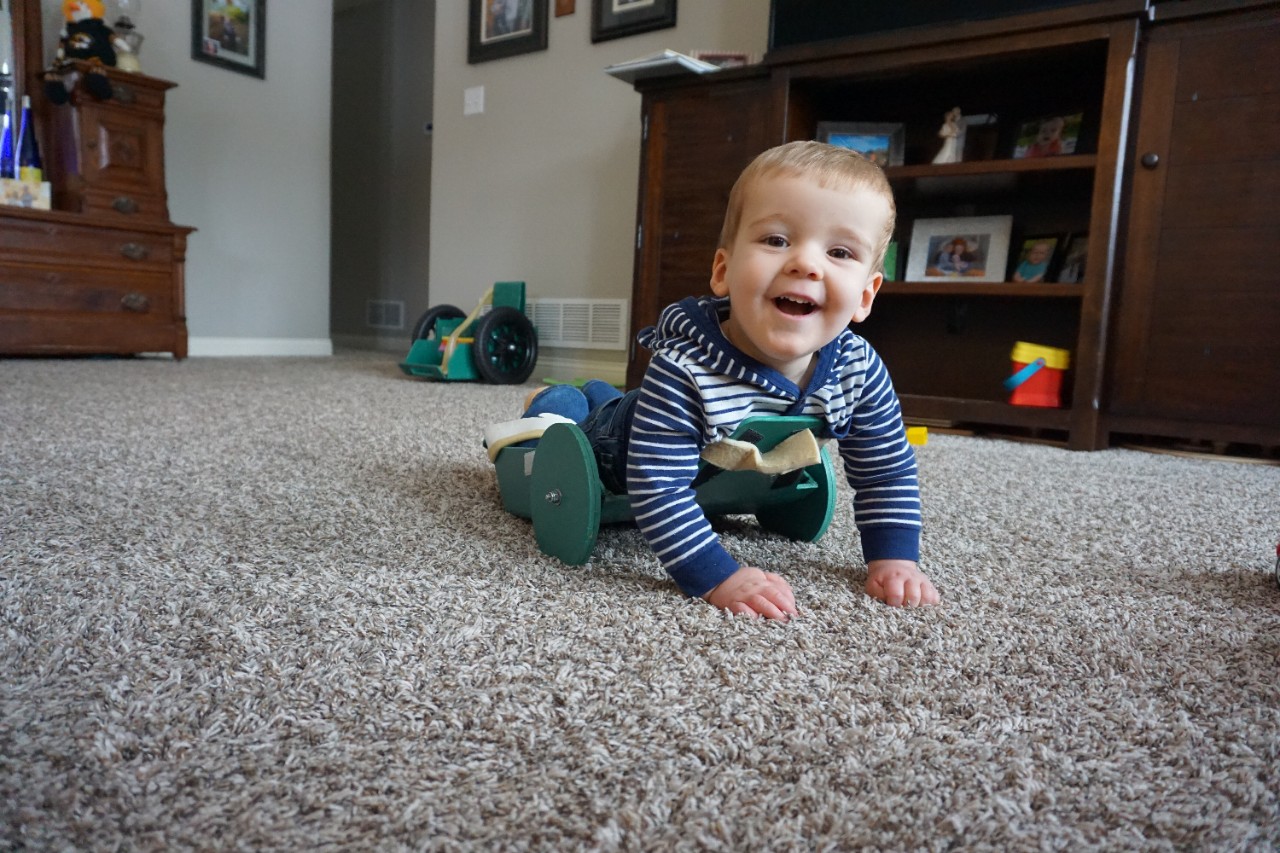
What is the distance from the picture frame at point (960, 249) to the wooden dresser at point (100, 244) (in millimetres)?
2483

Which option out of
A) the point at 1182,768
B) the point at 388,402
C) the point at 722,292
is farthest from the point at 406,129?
the point at 1182,768

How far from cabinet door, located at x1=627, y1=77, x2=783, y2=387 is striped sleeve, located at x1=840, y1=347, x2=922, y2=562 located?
51.2 inches

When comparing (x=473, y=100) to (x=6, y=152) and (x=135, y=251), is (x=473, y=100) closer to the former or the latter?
(x=135, y=251)

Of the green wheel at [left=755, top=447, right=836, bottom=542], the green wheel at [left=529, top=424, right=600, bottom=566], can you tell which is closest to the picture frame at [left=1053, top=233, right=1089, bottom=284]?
the green wheel at [left=755, top=447, right=836, bottom=542]

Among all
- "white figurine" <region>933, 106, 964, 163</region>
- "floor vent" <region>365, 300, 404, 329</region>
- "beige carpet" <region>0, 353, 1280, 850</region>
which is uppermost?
"white figurine" <region>933, 106, 964, 163</region>

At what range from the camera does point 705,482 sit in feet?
2.41

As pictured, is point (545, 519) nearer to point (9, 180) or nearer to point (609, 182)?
point (609, 182)

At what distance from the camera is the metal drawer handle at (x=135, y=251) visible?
276 centimetres

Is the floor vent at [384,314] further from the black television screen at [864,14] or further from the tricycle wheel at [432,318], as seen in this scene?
the black television screen at [864,14]

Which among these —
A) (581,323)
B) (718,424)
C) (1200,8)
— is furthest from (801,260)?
(581,323)

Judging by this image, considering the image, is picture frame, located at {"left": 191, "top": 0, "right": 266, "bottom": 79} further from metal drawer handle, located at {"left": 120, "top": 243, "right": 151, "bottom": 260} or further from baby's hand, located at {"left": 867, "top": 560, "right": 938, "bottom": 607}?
baby's hand, located at {"left": 867, "top": 560, "right": 938, "bottom": 607}

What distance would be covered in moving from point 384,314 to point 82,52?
193cm

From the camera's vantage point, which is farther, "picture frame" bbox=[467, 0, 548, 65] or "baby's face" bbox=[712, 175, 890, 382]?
"picture frame" bbox=[467, 0, 548, 65]

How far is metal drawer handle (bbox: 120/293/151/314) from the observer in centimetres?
278
